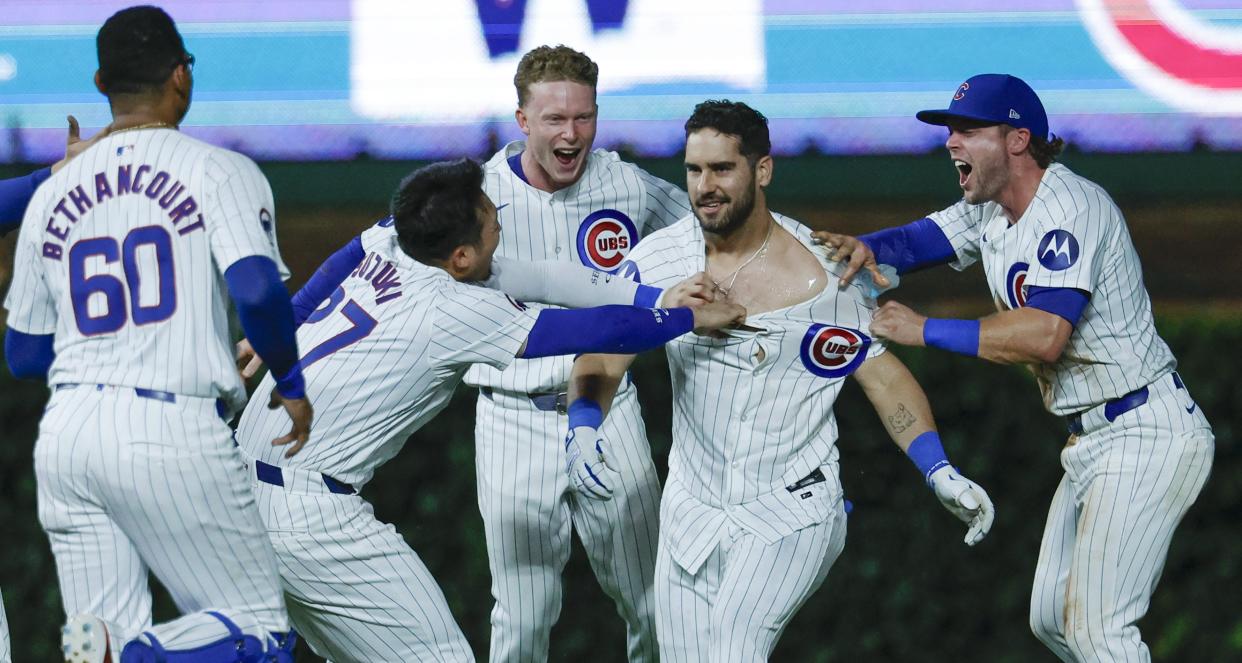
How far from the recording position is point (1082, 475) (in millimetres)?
5281

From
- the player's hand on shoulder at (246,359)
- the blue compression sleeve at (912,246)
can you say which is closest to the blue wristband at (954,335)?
the blue compression sleeve at (912,246)

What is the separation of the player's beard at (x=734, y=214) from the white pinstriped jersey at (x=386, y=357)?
63cm

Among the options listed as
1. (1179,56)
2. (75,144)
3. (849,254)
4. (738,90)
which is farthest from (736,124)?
(1179,56)

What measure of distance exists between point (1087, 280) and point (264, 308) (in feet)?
8.34

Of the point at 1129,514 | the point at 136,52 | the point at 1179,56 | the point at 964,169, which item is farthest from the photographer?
the point at 1179,56

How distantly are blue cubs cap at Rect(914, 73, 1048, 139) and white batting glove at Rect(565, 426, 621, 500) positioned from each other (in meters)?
1.58

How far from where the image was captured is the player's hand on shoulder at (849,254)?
197 inches

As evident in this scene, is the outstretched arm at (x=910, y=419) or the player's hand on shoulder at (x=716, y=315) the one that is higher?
the player's hand on shoulder at (x=716, y=315)

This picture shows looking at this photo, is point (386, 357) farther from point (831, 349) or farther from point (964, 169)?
point (964, 169)

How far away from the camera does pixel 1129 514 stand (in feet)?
16.7

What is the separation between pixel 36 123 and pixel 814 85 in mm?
4742

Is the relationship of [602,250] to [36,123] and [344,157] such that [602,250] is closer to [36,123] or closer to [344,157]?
[344,157]

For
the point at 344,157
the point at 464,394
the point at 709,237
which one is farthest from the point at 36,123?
the point at 709,237

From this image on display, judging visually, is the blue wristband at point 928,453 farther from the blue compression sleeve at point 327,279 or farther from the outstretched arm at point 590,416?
the blue compression sleeve at point 327,279
